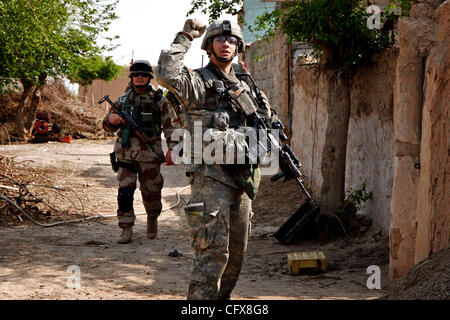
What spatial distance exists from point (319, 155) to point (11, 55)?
29.0 ft

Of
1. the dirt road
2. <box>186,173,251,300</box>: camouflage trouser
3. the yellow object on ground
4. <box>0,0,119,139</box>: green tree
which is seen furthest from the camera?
<box>0,0,119,139</box>: green tree

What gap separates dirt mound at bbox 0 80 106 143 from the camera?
56.6 feet

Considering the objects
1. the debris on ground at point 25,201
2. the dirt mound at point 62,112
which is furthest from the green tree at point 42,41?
the debris on ground at point 25,201

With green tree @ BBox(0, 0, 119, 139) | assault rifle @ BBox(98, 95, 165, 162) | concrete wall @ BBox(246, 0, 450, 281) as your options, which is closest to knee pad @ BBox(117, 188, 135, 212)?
assault rifle @ BBox(98, 95, 165, 162)

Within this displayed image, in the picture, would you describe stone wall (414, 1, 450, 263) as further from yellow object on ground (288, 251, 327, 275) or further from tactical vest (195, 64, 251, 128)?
tactical vest (195, 64, 251, 128)

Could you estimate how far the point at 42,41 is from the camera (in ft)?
40.3

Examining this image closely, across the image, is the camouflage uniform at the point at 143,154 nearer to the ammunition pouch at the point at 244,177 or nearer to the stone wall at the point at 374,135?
the stone wall at the point at 374,135

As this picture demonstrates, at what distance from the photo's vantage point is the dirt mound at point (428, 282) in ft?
9.98

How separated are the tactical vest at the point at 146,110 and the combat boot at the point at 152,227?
923 mm

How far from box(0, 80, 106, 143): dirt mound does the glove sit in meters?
14.6

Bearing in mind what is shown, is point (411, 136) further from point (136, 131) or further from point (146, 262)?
point (136, 131)

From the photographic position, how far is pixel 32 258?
5.23m

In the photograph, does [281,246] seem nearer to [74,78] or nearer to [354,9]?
[354,9]

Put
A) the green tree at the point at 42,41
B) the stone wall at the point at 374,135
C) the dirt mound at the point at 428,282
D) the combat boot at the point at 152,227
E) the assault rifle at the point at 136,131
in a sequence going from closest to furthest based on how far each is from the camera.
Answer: the dirt mound at the point at 428,282 < the stone wall at the point at 374,135 < the assault rifle at the point at 136,131 < the combat boot at the point at 152,227 < the green tree at the point at 42,41
